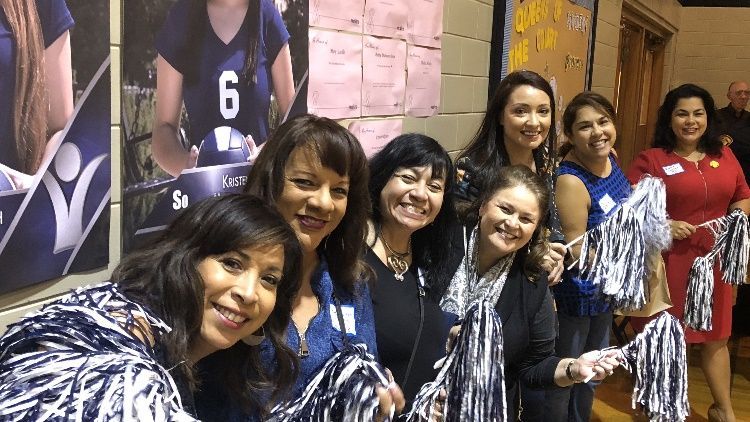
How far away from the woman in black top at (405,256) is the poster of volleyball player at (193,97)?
33cm

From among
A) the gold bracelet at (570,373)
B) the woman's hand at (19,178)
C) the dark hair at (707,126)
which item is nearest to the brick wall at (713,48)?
the dark hair at (707,126)

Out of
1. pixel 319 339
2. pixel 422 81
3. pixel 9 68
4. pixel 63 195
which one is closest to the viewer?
pixel 9 68

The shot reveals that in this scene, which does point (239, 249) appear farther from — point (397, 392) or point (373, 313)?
point (373, 313)

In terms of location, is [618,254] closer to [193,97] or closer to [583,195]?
[583,195]

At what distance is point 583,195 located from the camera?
2602mm

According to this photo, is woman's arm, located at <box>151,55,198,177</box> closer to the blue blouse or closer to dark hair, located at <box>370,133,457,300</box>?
the blue blouse

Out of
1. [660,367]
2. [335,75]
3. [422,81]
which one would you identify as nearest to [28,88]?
[335,75]

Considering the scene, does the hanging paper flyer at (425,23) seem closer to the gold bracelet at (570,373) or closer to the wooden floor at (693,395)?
the gold bracelet at (570,373)

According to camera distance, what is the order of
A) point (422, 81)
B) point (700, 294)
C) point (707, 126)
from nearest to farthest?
point (422, 81) → point (700, 294) → point (707, 126)

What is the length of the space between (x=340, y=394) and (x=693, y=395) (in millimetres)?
3237

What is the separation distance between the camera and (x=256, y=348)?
120 centimetres

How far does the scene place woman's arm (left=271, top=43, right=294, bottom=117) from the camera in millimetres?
1830

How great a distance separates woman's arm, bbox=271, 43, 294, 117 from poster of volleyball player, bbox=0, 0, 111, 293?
0.57 m

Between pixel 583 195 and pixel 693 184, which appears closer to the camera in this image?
pixel 583 195
